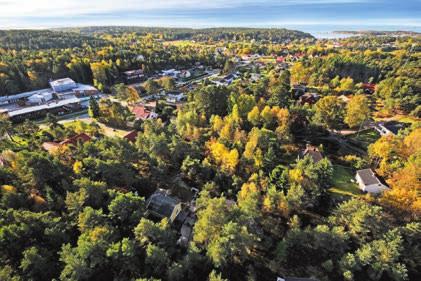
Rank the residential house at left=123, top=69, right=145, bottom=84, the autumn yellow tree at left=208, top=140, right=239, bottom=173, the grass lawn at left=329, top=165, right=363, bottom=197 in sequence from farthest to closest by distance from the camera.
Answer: the residential house at left=123, top=69, right=145, bottom=84, the grass lawn at left=329, top=165, right=363, bottom=197, the autumn yellow tree at left=208, top=140, right=239, bottom=173

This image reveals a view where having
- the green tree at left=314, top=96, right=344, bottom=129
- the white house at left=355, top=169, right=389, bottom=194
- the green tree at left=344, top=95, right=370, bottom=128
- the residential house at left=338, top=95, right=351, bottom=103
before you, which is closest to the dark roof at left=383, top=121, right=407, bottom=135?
the green tree at left=344, top=95, right=370, bottom=128

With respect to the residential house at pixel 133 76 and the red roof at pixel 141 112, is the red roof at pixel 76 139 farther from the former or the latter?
the residential house at pixel 133 76

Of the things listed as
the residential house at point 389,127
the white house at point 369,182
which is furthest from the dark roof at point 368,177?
the residential house at point 389,127

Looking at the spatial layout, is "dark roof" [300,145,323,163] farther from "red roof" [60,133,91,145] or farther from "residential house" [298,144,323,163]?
"red roof" [60,133,91,145]

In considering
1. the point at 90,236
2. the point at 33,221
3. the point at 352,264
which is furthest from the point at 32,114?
the point at 352,264

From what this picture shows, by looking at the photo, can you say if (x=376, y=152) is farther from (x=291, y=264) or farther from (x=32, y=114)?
(x=32, y=114)

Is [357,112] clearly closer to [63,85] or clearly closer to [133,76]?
[133,76]

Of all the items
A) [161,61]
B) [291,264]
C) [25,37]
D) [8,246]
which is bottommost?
[291,264]
